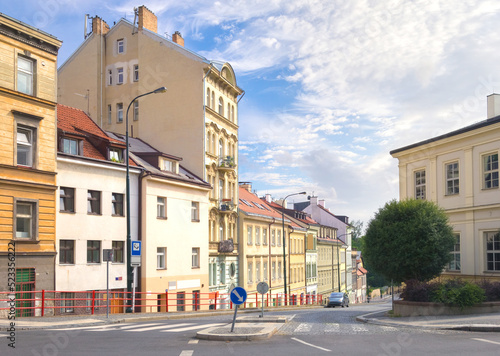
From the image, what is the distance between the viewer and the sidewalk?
17819 millimetres

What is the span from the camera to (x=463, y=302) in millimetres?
22016

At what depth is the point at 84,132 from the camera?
33.6 metres

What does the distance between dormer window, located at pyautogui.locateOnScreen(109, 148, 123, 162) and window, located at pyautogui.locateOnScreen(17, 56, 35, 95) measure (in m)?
7.73

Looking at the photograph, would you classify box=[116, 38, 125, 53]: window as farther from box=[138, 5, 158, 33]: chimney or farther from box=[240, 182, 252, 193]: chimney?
box=[240, 182, 252, 193]: chimney

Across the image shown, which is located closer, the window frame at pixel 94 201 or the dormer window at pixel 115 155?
the window frame at pixel 94 201

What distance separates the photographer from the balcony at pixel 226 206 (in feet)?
155

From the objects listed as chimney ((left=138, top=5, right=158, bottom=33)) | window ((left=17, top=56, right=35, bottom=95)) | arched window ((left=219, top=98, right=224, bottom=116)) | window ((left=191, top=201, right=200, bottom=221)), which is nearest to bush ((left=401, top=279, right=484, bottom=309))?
window ((left=17, top=56, right=35, bottom=95))

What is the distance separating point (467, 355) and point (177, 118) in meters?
35.4

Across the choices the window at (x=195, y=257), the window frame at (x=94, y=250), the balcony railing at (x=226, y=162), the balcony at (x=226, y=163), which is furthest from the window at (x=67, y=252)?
the balcony railing at (x=226, y=162)

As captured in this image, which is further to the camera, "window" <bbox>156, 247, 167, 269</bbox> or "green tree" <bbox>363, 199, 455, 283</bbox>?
"window" <bbox>156, 247, 167, 269</bbox>

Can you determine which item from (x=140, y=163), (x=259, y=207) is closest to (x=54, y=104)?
(x=140, y=163)

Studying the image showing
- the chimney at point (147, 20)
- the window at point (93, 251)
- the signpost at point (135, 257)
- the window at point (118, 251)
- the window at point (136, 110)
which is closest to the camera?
the signpost at point (135, 257)

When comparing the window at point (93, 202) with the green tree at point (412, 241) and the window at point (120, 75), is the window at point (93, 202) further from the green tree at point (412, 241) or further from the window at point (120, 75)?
the window at point (120, 75)

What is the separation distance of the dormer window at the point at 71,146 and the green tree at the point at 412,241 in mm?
16181
